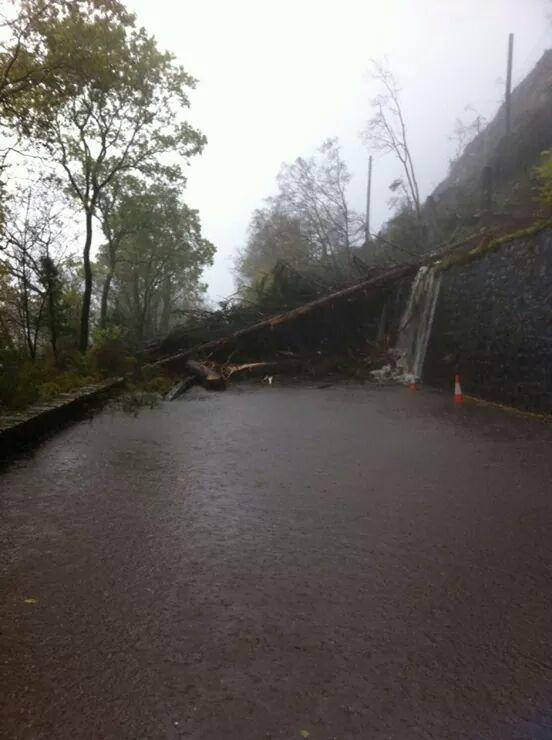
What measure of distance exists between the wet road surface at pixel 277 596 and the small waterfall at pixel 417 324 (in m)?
8.50

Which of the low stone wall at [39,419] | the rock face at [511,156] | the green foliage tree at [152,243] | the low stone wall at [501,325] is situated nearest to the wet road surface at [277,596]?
the low stone wall at [39,419]

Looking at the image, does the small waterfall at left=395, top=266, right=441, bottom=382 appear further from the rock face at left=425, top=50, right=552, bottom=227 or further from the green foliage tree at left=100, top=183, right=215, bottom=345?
the green foliage tree at left=100, top=183, right=215, bottom=345

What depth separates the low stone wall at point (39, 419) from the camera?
6.61m

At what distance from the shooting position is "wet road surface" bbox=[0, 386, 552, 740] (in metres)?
2.35

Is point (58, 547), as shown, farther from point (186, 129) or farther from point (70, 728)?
point (186, 129)

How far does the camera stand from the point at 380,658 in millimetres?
2723

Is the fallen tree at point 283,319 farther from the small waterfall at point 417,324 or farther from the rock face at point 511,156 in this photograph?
the rock face at point 511,156

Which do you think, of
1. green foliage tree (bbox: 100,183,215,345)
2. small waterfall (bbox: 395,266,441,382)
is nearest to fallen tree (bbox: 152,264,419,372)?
small waterfall (bbox: 395,266,441,382)

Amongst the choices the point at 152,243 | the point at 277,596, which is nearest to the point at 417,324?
the point at 277,596

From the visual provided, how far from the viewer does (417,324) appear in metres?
16.0

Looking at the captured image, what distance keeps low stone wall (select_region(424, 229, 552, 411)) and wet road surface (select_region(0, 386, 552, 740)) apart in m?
3.54

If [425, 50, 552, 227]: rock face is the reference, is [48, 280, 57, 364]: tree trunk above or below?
below

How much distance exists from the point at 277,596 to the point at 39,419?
547 cm

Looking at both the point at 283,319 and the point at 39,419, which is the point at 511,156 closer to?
the point at 283,319
